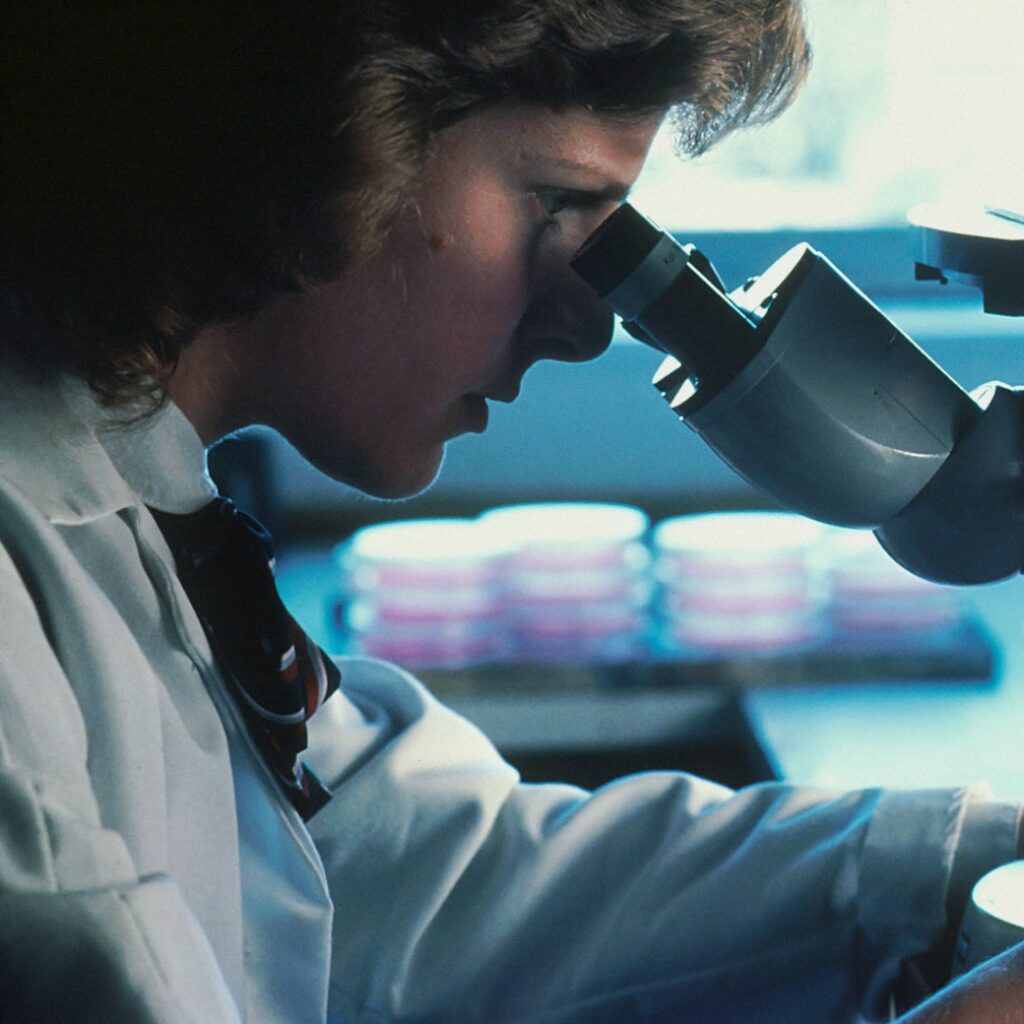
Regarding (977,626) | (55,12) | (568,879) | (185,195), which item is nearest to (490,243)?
(185,195)

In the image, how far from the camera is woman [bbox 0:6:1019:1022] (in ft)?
2.96

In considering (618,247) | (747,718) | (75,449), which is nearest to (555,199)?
(618,247)

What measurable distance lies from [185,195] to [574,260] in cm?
26

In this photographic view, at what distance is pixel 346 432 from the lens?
3.48ft

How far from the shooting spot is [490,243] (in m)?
0.99

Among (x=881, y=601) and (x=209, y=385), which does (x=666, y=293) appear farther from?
(x=881, y=601)

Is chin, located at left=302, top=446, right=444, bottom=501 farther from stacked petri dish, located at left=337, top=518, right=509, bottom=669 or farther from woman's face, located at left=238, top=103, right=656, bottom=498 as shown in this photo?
stacked petri dish, located at left=337, top=518, right=509, bottom=669

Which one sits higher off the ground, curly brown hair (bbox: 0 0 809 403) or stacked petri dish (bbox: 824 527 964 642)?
→ curly brown hair (bbox: 0 0 809 403)

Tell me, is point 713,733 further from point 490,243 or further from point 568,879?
point 490,243

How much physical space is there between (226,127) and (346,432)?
241mm

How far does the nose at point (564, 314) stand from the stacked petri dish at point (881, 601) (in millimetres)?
863

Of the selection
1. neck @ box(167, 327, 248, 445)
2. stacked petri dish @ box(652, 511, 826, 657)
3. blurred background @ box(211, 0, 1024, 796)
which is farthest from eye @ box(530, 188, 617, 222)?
stacked petri dish @ box(652, 511, 826, 657)

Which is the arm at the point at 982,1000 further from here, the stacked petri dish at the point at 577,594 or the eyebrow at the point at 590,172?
the stacked petri dish at the point at 577,594

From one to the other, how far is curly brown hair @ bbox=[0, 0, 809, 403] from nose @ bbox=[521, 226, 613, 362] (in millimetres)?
109
